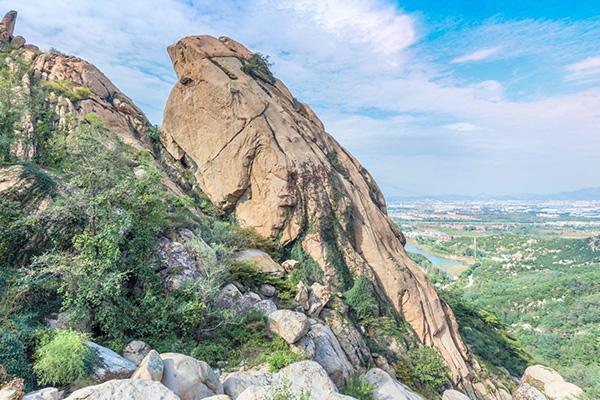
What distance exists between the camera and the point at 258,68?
26.3 metres

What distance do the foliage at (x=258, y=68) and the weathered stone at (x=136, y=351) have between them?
2078 cm

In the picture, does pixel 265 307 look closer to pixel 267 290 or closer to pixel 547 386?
pixel 267 290

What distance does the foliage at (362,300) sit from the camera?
17.0m

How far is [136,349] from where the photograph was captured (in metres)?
8.94

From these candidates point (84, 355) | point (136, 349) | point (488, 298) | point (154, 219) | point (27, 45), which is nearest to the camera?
point (84, 355)

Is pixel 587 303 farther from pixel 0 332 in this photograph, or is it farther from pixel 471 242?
pixel 471 242

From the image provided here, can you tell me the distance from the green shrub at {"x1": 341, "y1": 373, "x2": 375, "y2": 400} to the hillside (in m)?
0.09

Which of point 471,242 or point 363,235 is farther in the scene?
point 471,242

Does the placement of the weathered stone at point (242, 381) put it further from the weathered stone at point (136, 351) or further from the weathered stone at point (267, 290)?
the weathered stone at point (267, 290)

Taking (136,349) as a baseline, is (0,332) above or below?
above

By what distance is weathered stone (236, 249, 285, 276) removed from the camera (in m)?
15.2

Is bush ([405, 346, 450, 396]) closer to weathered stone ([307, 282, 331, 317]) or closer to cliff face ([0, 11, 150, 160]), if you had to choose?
weathered stone ([307, 282, 331, 317])

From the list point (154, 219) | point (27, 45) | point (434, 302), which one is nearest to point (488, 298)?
point (434, 302)

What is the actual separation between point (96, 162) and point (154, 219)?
2.80 m
